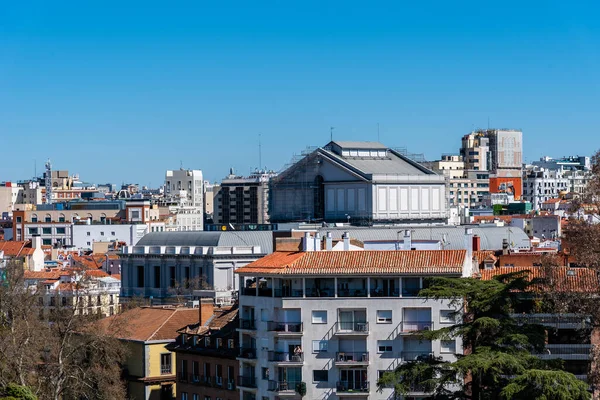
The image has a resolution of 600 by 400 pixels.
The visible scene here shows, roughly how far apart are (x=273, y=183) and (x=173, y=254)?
28381 mm

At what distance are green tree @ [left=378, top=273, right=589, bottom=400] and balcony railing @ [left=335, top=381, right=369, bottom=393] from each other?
20.5 feet

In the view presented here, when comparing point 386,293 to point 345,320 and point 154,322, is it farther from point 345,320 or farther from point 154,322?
point 154,322

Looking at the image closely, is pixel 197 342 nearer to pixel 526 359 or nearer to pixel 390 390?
pixel 390 390

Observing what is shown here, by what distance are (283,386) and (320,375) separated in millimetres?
1580

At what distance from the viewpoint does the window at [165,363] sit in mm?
78438

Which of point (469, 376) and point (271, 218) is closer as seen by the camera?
point (469, 376)

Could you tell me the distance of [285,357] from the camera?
218ft

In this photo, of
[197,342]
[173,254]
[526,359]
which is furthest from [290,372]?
[173,254]

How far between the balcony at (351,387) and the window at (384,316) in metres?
2.42

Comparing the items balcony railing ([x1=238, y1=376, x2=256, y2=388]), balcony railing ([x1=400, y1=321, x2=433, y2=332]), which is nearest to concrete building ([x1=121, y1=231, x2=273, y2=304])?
balcony railing ([x1=238, y1=376, x2=256, y2=388])

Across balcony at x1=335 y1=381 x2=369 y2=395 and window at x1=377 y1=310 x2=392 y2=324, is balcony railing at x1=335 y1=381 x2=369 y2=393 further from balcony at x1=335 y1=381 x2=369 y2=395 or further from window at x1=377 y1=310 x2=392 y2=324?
window at x1=377 y1=310 x2=392 y2=324

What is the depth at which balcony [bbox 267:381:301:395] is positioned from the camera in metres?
65.8

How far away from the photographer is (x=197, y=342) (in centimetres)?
7412

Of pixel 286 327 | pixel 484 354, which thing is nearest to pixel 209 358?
pixel 286 327
